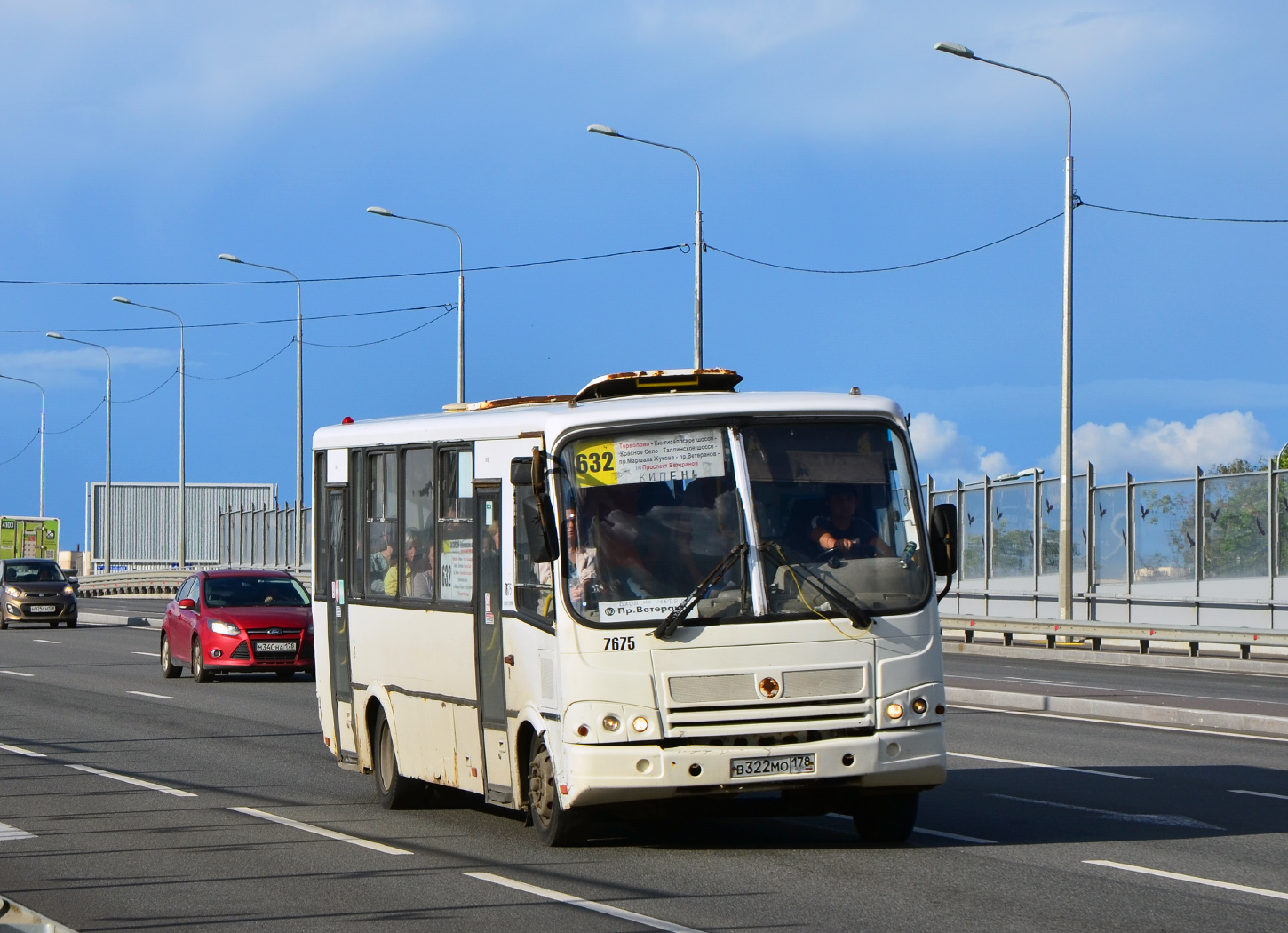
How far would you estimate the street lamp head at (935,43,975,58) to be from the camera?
2970cm

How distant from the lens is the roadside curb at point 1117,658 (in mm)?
27469

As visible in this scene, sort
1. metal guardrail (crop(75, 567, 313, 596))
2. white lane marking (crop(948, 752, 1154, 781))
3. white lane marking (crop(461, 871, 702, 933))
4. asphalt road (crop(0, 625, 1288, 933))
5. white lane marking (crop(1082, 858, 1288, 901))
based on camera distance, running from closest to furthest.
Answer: white lane marking (crop(461, 871, 702, 933)) → asphalt road (crop(0, 625, 1288, 933)) → white lane marking (crop(1082, 858, 1288, 901)) → white lane marking (crop(948, 752, 1154, 781)) → metal guardrail (crop(75, 567, 313, 596))

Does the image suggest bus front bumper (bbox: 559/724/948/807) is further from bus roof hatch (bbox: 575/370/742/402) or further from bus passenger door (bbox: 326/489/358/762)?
bus passenger door (bbox: 326/489/358/762)

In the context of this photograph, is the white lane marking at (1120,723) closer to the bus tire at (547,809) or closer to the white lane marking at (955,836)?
the white lane marking at (955,836)

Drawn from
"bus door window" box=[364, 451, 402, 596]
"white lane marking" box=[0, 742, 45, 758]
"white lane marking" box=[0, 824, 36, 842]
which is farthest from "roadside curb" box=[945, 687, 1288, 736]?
"white lane marking" box=[0, 824, 36, 842]

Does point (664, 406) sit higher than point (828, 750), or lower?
higher

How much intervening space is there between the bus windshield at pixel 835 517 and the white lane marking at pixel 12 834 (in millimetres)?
4750

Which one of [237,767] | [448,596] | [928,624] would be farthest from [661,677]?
[237,767]

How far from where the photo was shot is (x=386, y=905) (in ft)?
28.1

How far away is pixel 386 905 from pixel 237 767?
22.2 ft

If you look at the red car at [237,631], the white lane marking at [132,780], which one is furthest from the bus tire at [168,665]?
the white lane marking at [132,780]

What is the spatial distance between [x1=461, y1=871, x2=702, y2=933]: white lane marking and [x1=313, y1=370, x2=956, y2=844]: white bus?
608 millimetres

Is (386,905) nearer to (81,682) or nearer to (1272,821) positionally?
(1272,821)

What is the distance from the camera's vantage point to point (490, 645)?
10.7 m
